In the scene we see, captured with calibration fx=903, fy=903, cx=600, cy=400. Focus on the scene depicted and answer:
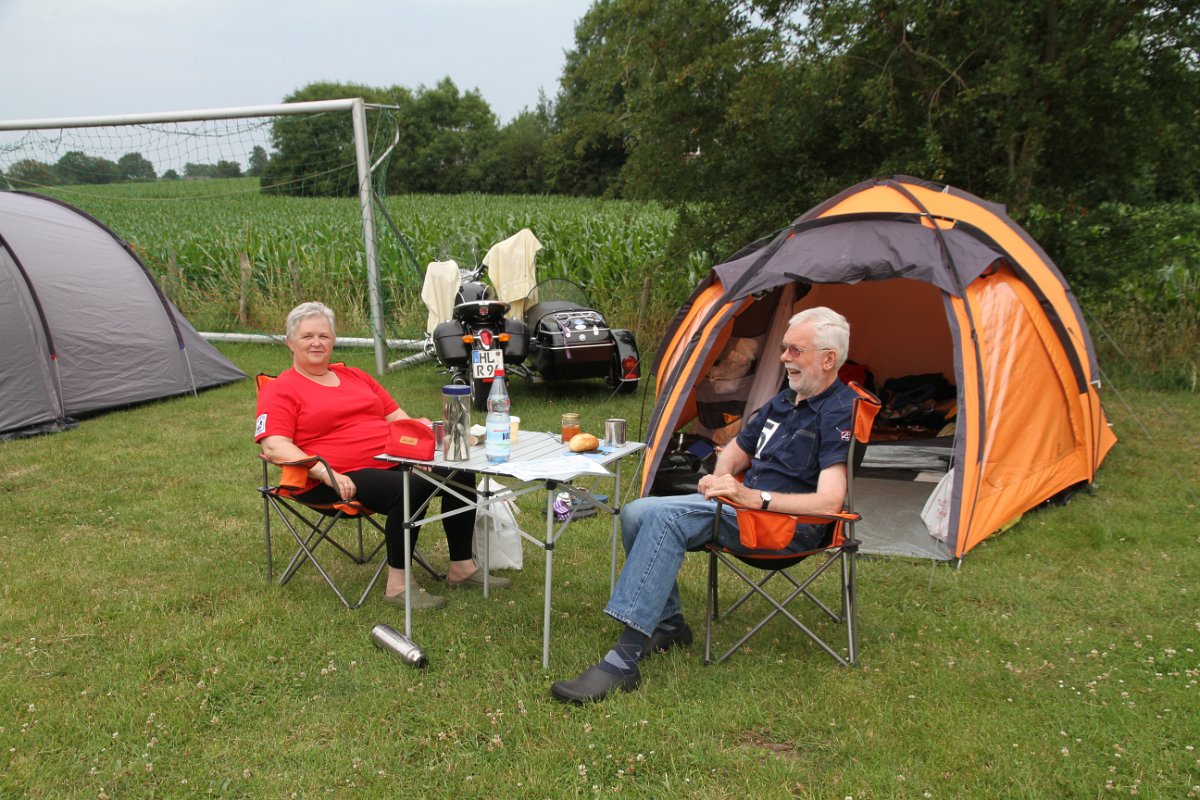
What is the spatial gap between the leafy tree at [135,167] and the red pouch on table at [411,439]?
280 inches

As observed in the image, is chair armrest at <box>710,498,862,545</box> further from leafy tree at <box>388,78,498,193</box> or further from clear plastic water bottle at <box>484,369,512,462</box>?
leafy tree at <box>388,78,498,193</box>

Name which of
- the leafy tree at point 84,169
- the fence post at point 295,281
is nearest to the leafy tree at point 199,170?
the leafy tree at point 84,169

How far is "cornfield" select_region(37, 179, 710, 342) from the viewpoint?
365 inches

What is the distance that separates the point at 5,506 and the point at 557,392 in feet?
13.3

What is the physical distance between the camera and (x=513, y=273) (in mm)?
7566

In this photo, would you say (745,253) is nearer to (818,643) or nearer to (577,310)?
(577,310)

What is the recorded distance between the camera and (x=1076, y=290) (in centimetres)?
697

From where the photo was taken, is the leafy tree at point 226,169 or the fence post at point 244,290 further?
the fence post at point 244,290

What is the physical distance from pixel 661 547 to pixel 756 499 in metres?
0.35

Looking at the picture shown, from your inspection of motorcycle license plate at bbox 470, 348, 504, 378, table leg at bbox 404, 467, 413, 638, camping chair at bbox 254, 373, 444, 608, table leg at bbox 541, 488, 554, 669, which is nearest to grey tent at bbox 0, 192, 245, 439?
camping chair at bbox 254, 373, 444, 608

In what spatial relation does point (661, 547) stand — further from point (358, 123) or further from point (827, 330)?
point (358, 123)

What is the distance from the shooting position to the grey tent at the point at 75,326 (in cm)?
646

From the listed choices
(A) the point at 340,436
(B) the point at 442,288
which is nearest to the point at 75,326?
(B) the point at 442,288

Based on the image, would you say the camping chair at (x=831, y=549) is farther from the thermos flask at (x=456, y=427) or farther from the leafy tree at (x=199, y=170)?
the leafy tree at (x=199, y=170)
